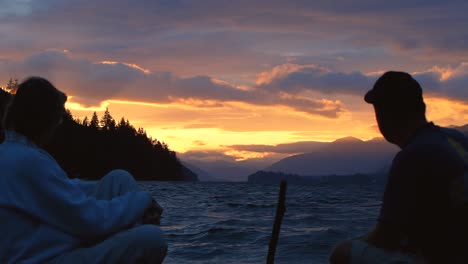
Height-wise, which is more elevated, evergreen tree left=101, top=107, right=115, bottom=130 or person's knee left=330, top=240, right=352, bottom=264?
evergreen tree left=101, top=107, right=115, bottom=130

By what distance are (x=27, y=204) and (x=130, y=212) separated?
727 mm

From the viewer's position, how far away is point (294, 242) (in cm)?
2025

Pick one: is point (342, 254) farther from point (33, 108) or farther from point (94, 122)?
point (94, 122)

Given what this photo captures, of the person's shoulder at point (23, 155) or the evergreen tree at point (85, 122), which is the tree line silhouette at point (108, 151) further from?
the person's shoulder at point (23, 155)

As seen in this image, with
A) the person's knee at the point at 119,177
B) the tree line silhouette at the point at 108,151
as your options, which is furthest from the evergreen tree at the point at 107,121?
the person's knee at the point at 119,177

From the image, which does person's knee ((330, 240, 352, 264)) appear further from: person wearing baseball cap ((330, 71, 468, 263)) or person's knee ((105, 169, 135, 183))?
person's knee ((105, 169, 135, 183))

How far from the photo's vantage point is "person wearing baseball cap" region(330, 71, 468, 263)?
161 inches

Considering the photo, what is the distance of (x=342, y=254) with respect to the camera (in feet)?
15.5

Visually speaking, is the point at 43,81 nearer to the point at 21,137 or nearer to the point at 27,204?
the point at 21,137

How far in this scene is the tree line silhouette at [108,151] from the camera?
108m

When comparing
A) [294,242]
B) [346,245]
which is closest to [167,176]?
[294,242]

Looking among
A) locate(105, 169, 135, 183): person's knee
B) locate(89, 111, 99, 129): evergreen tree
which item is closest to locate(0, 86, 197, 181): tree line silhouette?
locate(89, 111, 99, 129): evergreen tree

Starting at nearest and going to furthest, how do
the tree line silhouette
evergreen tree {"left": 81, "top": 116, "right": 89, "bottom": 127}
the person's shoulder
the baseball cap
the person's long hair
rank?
the person's shoulder → the person's long hair → the baseball cap → the tree line silhouette → evergreen tree {"left": 81, "top": 116, "right": 89, "bottom": 127}

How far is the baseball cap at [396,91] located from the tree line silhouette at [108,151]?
285 ft
